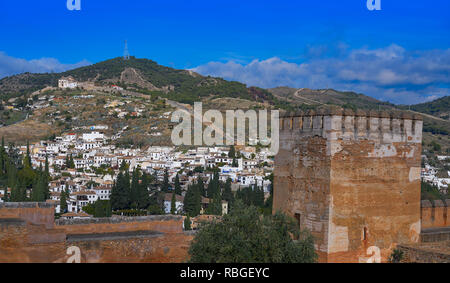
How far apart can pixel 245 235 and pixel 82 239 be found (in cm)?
267

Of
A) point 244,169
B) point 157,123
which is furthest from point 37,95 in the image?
point 244,169

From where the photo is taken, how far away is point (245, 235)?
7.49 meters

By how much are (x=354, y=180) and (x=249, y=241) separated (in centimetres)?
200

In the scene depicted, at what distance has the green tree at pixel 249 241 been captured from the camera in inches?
287

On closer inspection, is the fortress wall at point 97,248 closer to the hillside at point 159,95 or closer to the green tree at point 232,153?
the hillside at point 159,95

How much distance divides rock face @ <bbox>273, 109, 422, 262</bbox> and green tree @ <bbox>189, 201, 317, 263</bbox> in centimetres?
61

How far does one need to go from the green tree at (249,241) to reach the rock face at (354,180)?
0.61 meters

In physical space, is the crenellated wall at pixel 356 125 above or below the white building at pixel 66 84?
below

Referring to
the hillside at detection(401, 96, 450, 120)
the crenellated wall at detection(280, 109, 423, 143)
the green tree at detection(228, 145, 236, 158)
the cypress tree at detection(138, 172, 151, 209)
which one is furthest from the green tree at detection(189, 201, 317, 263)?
the hillside at detection(401, 96, 450, 120)

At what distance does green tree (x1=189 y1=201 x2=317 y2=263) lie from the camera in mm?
7301

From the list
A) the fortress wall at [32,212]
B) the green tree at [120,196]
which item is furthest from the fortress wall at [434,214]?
the green tree at [120,196]

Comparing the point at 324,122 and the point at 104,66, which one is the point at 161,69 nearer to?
the point at 104,66

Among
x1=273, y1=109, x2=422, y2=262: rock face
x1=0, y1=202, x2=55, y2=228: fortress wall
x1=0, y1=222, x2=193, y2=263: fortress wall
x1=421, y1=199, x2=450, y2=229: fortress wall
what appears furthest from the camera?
x1=421, y1=199, x2=450, y2=229: fortress wall

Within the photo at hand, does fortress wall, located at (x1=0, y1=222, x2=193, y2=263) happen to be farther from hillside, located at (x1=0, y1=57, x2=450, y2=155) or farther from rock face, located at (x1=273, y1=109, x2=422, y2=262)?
hillside, located at (x1=0, y1=57, x2=450, y2=155)
